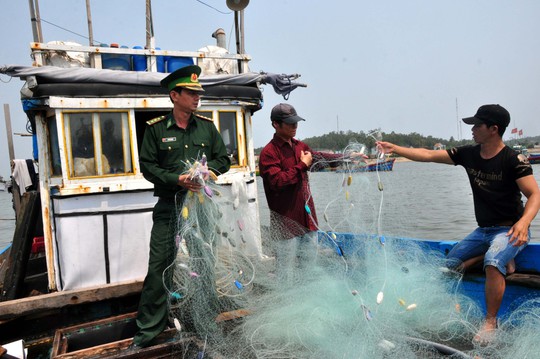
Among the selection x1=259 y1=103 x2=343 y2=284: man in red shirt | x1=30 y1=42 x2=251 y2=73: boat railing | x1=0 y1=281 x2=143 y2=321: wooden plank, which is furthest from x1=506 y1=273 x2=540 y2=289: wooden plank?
x1=30 y1=42 x2=251 y2=73: boat railing

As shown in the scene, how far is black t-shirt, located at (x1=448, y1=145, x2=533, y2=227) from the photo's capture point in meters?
3.70

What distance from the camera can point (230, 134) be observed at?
5367mm

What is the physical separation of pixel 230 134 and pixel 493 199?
301 cm

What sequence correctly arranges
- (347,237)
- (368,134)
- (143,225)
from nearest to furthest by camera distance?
1. (368,134)
2. (347,237)
3. (143,225)

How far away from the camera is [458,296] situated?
3756mm

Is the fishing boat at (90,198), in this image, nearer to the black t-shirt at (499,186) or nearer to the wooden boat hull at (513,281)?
the wooden boat hull at (513,281)

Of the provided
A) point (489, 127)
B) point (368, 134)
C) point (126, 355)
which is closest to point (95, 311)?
point (126, 355)

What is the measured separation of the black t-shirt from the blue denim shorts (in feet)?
0.33

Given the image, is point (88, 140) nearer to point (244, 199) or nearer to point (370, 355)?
point (244, 199)

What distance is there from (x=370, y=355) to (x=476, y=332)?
3.73ft

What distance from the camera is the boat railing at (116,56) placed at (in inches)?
183

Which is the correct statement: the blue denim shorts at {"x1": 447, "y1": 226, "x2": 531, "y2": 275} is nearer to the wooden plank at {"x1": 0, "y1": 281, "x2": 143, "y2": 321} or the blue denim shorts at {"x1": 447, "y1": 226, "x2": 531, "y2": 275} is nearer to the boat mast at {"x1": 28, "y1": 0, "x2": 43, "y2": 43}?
the wooden plank at {"x1": 0, "y1": 281, "x2": 143, "y2": 321}

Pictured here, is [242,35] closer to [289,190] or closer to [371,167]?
[289,190]

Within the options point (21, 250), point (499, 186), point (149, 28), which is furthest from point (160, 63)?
point (499, 186)
